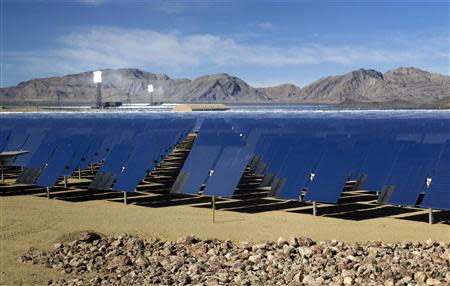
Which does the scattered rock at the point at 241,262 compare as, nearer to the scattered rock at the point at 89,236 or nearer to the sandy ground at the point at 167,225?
the scattered rock at the point at 89,236

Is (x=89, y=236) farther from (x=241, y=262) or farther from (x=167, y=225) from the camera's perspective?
(x=241, y=262)

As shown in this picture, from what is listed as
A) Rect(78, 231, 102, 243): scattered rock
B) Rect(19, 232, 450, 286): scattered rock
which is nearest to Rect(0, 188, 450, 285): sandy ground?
Rect(78, 231, 102, 243): scattered rock

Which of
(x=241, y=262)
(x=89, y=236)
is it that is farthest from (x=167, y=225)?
(x=241, y=262)

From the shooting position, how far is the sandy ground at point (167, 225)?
35.7 feet

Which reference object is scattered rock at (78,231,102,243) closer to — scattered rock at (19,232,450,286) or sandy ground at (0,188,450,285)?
scattered rock at (19,232,450,286)

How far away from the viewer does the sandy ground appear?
35.7ft

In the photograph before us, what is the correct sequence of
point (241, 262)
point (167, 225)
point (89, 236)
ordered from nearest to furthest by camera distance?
point (241, 262) < point (89, 236) < point (167, 225)

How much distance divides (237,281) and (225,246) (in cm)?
185

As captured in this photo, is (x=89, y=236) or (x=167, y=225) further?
(x=167, y=225)

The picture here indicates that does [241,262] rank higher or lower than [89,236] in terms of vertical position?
lower

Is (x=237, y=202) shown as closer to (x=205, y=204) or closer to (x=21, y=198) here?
(x=205, y=204)

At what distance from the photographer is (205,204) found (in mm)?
14875

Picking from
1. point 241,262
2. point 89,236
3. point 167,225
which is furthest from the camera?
point 167,225

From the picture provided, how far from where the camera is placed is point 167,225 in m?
12.3
